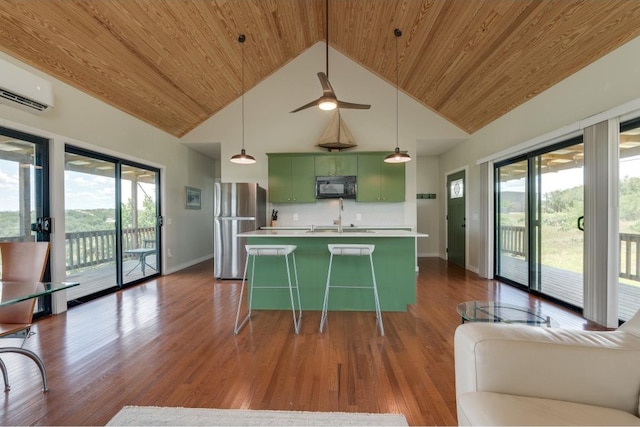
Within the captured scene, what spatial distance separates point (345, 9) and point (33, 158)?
4.38 m

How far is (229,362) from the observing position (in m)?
2.09

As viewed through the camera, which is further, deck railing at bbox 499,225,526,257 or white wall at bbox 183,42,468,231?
white wall at bbox 183,42,468,231

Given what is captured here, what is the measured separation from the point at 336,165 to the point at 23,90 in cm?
398

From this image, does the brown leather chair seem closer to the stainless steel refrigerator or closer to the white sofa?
the white sofa

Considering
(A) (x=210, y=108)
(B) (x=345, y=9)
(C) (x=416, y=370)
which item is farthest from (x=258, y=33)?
(C) (x=416, y=370)

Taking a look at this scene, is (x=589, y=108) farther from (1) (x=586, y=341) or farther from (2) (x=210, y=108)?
(2) (x=210, y=108)

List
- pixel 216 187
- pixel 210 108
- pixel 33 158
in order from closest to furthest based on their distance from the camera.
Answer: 1. pixel 33 158
2. pixel 216 187
3. pixel 210 108

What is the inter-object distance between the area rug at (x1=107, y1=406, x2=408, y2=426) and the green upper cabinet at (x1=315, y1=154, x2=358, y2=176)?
3.96 m

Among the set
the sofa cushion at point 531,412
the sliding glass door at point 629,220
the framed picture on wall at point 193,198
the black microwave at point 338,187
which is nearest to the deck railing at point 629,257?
the sliding glass door at point 629,220

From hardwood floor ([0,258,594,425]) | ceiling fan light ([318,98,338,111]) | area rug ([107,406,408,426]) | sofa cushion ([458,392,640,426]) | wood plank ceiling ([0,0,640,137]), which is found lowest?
hardwood floor ([0,258,594,425])

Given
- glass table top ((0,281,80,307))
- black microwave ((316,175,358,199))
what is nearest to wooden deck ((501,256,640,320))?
black microwave ((316,175,358,199))

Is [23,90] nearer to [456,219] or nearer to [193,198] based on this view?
[193,198]

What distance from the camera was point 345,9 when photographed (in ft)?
13.2

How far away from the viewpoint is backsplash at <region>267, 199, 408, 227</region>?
5.19 meters
